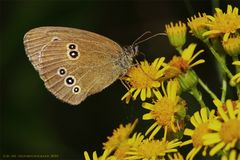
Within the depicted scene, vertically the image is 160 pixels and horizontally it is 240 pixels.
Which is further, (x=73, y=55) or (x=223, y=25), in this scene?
(x=73, y=55)

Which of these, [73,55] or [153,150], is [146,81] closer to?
[153,150]

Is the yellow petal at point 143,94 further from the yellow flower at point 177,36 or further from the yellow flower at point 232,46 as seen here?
Result: the yellow flower at point 232,46

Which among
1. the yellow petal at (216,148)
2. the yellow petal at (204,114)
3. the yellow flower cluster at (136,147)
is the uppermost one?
the yellow petal at (204,114)

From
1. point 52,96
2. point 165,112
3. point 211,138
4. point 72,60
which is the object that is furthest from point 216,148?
point 52,96

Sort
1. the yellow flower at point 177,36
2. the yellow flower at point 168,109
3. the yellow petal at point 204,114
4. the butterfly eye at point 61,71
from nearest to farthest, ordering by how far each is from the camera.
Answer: the yellow petal at point 204,114 → the yellow flower at point 168,109 → the yellow flower at point 177,36 → the butterfly eye at point 61,71

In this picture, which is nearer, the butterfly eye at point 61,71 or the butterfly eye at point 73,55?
the butterfly eye at point 61,71

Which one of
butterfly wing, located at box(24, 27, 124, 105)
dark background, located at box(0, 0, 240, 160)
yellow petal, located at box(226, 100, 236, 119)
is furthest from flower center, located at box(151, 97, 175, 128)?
dark background, located at box(0, 0, 240, 160)

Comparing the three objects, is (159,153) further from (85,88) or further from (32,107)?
(32,107)

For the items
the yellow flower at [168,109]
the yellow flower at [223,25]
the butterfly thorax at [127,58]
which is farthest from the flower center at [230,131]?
the butterfly thorax at [127,58]
